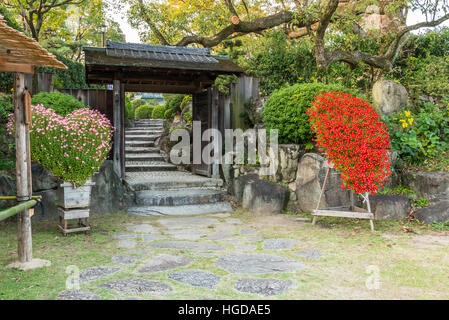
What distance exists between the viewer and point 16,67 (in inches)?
162

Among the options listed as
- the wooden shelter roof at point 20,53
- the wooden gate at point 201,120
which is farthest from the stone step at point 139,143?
the wooden shelter roof at point 20,53

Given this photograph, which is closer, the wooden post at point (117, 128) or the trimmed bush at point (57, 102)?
the trimmed bush at point (57, 102)

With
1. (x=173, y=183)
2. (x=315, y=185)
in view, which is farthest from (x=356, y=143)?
(x=173, y=183)

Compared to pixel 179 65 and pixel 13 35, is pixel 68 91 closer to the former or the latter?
pixel 179 65

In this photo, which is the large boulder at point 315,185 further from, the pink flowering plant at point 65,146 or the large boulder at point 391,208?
the pink flowering plant at point 65,146

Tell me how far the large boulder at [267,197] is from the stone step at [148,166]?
4526mm

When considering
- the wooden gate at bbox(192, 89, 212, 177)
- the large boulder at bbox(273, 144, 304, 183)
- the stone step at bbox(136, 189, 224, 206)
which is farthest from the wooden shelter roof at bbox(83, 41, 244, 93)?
the stone step at bbox(136, 189, 224, 206)

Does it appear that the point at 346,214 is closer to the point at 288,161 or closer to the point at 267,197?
the point at 267,197

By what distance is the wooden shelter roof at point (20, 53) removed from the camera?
353 centimetres

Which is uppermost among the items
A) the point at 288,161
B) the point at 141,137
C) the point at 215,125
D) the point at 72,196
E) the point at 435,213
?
the point at 215,125

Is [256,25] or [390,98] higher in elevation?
[256,25]

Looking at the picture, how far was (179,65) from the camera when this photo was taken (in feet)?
26.2

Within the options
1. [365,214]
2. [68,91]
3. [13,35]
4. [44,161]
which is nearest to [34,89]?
[68,91]

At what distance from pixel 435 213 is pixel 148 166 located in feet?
25.5
